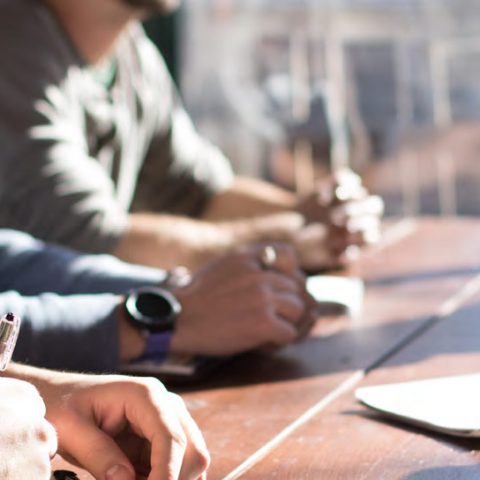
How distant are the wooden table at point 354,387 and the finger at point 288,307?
0.04 metres

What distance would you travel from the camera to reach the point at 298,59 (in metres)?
5.23

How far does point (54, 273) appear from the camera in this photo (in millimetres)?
1589

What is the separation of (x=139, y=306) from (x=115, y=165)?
3.48 ft

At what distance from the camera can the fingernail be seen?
88cm

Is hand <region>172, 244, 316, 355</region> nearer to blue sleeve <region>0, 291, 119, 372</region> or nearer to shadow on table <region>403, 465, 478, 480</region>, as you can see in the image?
blue sleeve <region>0, 291, 119, 372</region>

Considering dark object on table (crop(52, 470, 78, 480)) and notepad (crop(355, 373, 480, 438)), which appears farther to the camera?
notepad (crop(355, 373, 480, 438))

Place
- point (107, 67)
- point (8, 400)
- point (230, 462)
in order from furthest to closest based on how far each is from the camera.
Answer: point (107, 67), point (230, 462), point (8, 400)

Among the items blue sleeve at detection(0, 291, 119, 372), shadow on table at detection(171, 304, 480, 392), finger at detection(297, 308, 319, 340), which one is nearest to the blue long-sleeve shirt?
blue sleeve at detection(0, 291, 119, 372)

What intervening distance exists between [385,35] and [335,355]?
380 cm

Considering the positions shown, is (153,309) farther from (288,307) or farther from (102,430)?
(102,430)

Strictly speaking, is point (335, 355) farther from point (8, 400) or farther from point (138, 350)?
point (8, 400)

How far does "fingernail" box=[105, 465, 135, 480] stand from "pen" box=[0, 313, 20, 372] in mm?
132

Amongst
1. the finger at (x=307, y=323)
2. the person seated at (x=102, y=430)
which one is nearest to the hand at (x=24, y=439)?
the person seated at (x=102, y=430)

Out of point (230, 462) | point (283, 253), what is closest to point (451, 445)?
point (230, 462)
